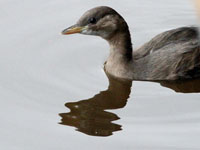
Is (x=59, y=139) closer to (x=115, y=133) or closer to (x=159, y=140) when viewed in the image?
(x=115, y=133)

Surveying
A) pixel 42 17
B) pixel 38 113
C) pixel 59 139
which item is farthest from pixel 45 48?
pixel 59 139

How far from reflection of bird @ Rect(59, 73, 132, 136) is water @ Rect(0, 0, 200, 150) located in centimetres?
1

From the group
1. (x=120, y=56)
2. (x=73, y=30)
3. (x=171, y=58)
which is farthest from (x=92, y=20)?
(x=171, y=58)

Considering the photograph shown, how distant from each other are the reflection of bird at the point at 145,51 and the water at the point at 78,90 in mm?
229

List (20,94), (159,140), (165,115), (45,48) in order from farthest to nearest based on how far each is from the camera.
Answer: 1. (45,48)
2. (20,94)
3. (165,115)
4. (159,140)

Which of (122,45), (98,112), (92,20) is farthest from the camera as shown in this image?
(122,45)

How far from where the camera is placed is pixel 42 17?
1160 centimetres

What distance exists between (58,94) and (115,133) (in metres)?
1.35

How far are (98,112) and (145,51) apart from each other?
70.7 inches

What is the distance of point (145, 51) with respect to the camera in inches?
398

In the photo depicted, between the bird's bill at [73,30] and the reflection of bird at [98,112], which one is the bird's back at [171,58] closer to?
the reflection of bird at [98,112]

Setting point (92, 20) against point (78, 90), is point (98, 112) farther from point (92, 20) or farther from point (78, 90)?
point (92, 20)

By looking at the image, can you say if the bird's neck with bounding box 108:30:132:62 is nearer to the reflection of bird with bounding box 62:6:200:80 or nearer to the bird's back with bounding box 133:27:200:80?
the reflection of bird with bounding box 62:6:200:80

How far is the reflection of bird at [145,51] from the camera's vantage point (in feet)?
32.1
